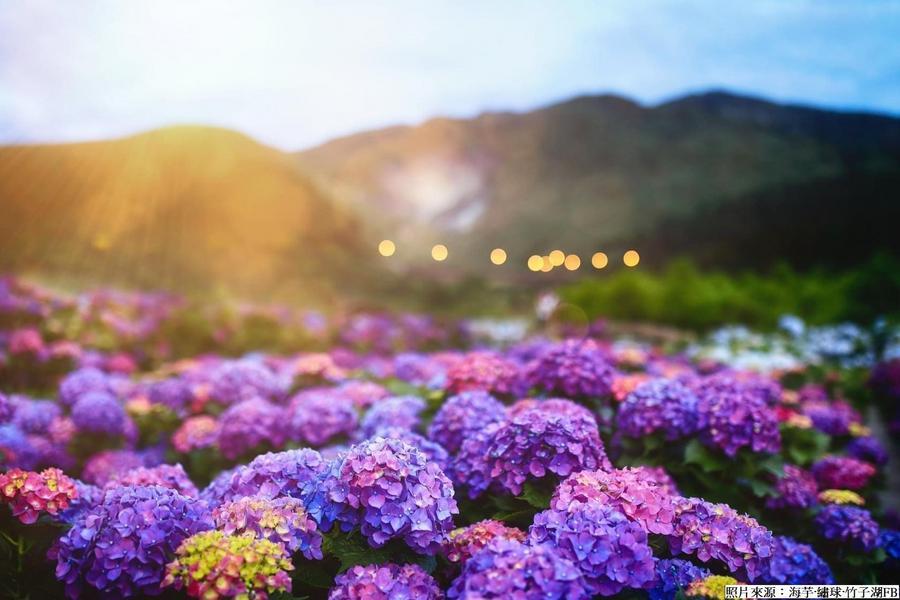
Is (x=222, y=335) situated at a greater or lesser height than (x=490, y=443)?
greater

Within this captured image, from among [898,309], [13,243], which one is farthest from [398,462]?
[13,243]

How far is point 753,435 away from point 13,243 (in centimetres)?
1460

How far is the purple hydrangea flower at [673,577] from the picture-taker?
→ 1.68 m

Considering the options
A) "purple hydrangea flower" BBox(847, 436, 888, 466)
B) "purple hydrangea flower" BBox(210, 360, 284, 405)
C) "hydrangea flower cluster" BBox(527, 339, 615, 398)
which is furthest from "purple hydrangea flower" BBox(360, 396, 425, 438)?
"purple hydrangea flower" BBox(847, 436, 888, 466)

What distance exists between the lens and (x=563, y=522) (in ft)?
5.63

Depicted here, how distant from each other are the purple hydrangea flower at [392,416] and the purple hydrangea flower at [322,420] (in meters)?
0.10

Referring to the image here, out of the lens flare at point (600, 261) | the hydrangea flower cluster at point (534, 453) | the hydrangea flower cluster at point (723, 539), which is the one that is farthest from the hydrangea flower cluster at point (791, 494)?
the lens flare at point (600, 261)

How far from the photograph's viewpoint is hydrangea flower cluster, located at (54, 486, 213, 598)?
5.22ft

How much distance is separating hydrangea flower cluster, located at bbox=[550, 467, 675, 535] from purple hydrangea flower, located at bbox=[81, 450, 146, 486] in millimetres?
2534

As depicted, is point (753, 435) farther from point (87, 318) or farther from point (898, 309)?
point (898, 309)

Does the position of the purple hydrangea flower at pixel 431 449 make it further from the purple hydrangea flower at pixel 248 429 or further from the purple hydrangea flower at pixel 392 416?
the purple hydrangea flower at pixel 248 429

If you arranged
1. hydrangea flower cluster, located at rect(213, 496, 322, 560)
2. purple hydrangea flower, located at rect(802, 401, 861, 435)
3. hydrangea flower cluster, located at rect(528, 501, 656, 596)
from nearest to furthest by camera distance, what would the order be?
1. hydrangea flower cluster, located at rect(528, 501, 656, 596)
2. hydrangea flower cluster, located at rect(213, 496, 322, 560)
3. purple hydrangea flower, located at rect(802, 401, 861, 435)

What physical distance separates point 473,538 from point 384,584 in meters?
0.35

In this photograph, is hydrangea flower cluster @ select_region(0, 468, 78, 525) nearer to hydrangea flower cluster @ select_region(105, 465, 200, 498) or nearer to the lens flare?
hydrangea flower cluster @ select_region(105, 465, 200, 498)
